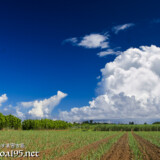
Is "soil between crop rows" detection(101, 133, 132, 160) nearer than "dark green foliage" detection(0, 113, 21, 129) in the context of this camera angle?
Yes

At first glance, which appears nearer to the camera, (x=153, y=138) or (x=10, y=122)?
(x=153, y=138)

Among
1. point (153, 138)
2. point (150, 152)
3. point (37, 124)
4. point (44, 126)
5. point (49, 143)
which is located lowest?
point (44, 126)

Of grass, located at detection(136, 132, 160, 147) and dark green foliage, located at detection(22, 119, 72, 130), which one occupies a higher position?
grass, located at detection(136, 132, 160, 147)

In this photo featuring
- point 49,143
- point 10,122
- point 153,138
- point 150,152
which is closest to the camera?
point 150,152

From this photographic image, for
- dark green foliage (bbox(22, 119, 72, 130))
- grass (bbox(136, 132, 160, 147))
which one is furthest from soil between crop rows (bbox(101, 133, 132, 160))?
dark green foliage (bbox(22, 119, 72, 130))

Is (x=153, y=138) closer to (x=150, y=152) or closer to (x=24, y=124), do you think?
(x=150, y=152)

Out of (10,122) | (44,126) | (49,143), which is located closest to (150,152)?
(49,143)

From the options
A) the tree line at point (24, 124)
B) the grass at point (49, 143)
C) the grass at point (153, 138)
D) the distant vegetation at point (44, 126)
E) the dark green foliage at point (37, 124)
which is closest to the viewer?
the grass at point (49, 143)

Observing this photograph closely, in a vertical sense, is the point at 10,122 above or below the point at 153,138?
above

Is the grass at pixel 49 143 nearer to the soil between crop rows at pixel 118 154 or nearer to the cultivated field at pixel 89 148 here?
the cultivated field at pixel 89 148

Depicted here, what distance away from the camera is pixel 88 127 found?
110m

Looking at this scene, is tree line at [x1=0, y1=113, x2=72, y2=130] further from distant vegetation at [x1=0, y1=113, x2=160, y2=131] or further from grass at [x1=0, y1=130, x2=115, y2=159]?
grass at [x1=0, y1=130, x2=115, y2=159]

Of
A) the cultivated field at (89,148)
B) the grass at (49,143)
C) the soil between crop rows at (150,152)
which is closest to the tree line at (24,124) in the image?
the grass at (49,143)

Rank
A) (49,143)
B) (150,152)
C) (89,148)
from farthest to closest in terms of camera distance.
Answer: (49,143)
(89,148)
(150,152)
